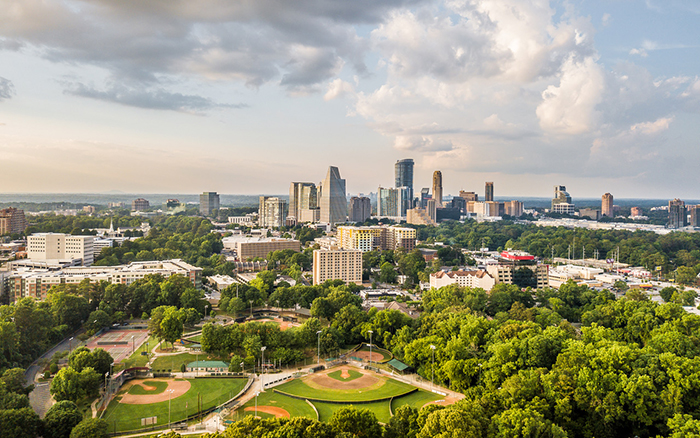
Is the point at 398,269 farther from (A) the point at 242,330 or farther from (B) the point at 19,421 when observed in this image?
(B) the point at 19,421

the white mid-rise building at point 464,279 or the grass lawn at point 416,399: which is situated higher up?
the white mid-rise building at point 464,279

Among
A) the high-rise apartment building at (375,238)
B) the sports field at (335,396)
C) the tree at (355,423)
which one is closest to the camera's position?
the tree at (355,423)

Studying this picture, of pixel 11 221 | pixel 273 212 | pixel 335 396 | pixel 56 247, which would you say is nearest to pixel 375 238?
pixel 273 212

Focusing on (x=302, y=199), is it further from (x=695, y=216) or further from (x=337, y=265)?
(x=695, y=216)

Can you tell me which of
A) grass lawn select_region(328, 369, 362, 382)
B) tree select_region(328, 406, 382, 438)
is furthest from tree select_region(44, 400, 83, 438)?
grass lawn select_region(328, 369, 362, 382)

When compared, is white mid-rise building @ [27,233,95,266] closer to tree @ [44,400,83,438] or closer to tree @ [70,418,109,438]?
tree @ [44,400,83,438]

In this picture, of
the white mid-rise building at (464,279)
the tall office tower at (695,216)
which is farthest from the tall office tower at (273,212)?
the tall office tower at (695,216)

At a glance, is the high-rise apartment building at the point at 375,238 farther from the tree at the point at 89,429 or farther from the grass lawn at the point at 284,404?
the tree at the point at 89,429
